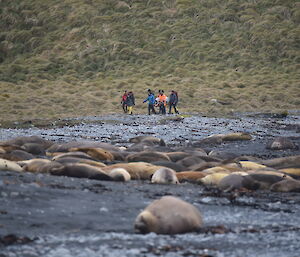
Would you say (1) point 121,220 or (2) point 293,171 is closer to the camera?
(1) point 121,220

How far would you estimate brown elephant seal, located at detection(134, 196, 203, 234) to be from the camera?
4863 mm

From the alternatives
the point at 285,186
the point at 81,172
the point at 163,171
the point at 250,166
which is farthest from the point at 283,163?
the point at 81,172

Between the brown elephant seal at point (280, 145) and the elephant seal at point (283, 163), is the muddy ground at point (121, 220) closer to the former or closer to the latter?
the elephant seal at point (283, 163)

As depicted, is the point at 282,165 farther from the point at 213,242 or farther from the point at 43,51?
the point at 43,51

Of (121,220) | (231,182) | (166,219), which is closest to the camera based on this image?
(166,219)

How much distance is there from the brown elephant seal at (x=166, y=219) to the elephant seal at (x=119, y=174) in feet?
7.63

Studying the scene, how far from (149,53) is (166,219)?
42.5 metres

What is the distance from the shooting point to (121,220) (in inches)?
211

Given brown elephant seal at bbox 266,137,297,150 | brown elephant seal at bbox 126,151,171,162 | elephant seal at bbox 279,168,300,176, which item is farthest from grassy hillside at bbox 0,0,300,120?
elephant seal at bbox 279,168,300,176

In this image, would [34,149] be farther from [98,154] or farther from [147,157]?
[147,157]

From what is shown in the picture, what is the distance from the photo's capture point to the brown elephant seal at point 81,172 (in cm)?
715

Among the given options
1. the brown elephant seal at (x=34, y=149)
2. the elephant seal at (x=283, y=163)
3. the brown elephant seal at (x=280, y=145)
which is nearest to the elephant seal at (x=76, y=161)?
the brown elephant seal at (x=34, y=149)

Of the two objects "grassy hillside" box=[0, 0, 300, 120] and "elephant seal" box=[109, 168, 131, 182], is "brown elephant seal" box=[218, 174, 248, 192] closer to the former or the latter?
"elephant seal" box=[109, 168, 131, 182]

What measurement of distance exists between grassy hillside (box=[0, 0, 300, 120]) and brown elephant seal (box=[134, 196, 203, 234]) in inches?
945
